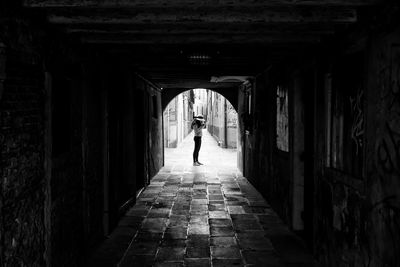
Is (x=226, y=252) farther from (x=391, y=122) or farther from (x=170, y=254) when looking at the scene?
(x=391, y=122)

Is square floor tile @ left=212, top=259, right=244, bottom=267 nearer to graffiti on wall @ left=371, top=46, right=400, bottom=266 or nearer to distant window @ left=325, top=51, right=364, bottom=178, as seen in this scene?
distant window @ left=325, top=51, right=364, bottom=178

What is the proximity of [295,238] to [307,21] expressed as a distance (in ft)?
11.6

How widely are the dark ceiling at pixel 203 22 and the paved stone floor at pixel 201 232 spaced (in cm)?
271

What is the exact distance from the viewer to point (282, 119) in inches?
285

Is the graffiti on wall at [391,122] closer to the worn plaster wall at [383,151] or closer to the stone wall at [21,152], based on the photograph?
the worn plaster wall at [383,151]

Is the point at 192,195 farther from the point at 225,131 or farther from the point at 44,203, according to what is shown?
the point at 225,131

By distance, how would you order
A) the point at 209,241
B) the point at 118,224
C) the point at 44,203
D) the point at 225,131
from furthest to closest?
the point at 225,131
the point at 118,224
the point at 209,241
the point at 44,203

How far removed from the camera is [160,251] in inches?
217

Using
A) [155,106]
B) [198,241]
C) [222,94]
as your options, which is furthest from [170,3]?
[222,94]

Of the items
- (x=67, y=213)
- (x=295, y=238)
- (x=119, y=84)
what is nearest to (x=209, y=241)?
(x=295, y=238)

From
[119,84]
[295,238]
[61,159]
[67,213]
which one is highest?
[119,84]

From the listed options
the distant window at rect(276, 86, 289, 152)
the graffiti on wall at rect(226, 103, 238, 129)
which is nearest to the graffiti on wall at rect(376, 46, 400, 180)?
the distant window at rect(276, 86, 289, 152)

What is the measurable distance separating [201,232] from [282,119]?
248cm

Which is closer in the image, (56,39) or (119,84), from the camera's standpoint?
(56,39)
